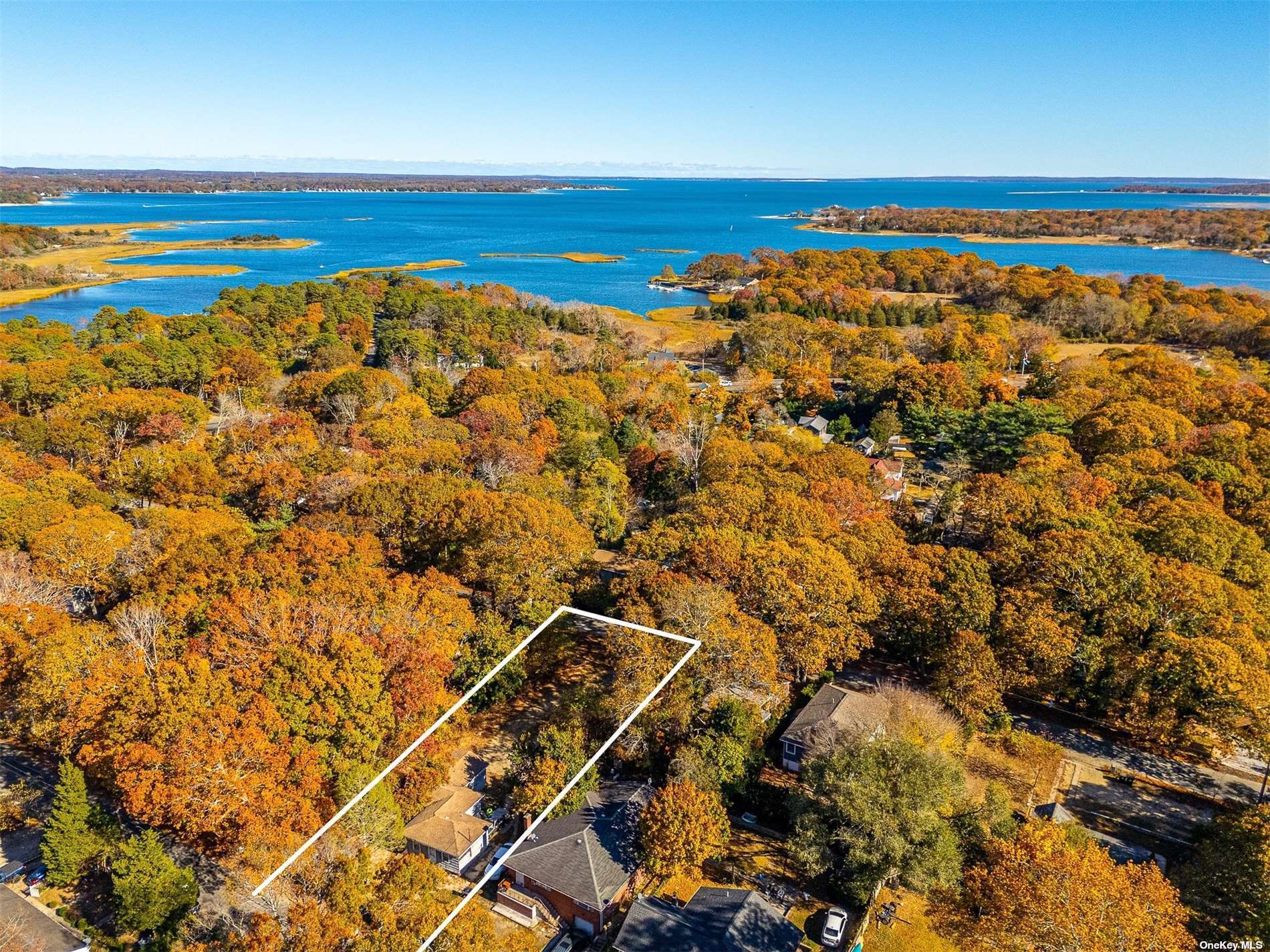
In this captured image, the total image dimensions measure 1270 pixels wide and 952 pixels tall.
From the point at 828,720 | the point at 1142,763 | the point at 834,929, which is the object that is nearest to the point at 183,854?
the point at 834,929

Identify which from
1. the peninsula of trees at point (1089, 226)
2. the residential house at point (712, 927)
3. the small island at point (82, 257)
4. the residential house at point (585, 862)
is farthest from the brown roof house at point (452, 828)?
the peninsula of trees at point (1089, 226)

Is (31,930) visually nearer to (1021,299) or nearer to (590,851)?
(590,851)

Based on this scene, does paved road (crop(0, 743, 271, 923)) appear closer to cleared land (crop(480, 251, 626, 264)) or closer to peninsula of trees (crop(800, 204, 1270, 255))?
cleared land (crop(480, 251, 626, 264))

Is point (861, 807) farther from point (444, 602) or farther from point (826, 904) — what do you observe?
point (444, 602)

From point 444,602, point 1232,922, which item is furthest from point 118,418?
point 1232,922

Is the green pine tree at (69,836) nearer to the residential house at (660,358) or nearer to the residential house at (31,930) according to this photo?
the residential house at (31,930)

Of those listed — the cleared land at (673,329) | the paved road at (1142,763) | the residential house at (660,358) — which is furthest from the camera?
the cleared land at (673,329)

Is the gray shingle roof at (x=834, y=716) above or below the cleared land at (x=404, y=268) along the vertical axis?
below
